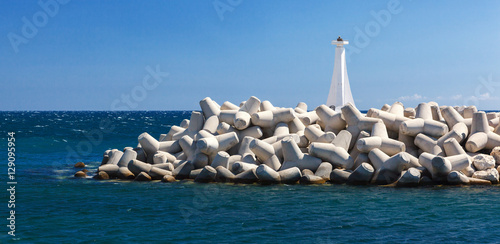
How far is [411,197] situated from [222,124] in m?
6.50

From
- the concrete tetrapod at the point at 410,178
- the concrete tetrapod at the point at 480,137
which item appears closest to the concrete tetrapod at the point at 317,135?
the concrete tetrapod at the point at 410,178

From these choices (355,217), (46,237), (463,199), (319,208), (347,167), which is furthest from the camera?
(347,167)

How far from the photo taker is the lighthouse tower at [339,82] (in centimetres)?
2623

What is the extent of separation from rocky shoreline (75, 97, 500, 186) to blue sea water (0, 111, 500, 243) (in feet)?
1.77

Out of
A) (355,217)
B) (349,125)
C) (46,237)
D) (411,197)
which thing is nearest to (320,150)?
(349,125)

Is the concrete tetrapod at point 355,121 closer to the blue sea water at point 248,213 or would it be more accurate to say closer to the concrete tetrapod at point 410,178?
the concrete tetrapod at point 410,178

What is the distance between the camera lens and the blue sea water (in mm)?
10266

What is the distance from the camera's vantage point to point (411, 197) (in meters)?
13.3

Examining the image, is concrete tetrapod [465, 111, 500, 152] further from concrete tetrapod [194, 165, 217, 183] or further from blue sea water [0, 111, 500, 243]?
concrete tetrapod [194, 165, 217, 183]

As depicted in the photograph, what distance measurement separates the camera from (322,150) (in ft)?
51.3

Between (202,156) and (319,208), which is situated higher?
(202,156)

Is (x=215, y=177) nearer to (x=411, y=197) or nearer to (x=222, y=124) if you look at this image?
(x=222, y=124)

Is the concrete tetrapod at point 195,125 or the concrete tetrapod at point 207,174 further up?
the concrete tetrapod at point 195,125

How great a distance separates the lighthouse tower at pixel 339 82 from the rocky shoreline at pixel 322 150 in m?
7.33
